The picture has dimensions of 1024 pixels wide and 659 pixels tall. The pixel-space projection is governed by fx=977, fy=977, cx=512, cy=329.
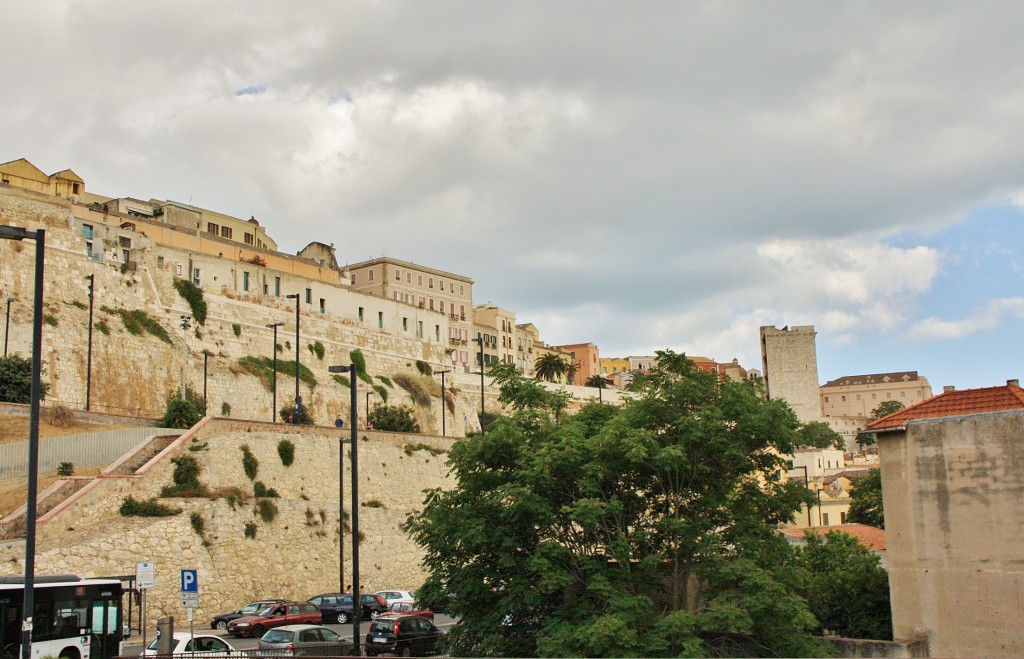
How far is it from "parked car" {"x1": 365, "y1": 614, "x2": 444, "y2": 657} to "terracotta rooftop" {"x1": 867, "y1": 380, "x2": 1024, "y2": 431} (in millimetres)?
13055

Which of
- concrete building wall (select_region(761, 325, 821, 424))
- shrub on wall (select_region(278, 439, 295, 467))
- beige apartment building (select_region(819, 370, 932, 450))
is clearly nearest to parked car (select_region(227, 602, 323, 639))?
shrub on wall (select_region(278, 439, 295, 467))

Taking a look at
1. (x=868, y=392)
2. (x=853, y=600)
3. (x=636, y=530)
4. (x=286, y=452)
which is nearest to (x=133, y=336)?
(x=286, y=452)

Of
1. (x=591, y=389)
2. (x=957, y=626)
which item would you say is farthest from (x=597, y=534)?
(x=591, y=389)

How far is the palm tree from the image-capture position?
347 feet

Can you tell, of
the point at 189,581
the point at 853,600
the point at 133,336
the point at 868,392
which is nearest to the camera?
the point at 189,581

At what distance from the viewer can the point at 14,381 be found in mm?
40219

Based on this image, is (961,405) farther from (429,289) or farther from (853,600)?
(429,289)

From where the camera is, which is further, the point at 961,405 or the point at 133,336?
the point at 133,336

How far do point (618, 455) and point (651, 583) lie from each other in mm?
2860

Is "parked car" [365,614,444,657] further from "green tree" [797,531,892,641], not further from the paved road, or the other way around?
"green tree" [797,531,892,641]

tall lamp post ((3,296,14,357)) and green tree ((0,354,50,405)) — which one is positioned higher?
tall lamp post ((3,296,14,357))

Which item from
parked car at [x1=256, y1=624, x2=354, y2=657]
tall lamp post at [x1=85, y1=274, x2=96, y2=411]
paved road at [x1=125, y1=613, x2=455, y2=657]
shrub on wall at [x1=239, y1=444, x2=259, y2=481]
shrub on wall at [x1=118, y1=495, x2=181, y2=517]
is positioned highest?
tall lamp post at [x1=85, y1=274, x2=96, y2=411]

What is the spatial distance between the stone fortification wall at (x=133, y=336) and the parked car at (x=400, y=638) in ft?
79.8

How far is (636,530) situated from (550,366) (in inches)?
3354
